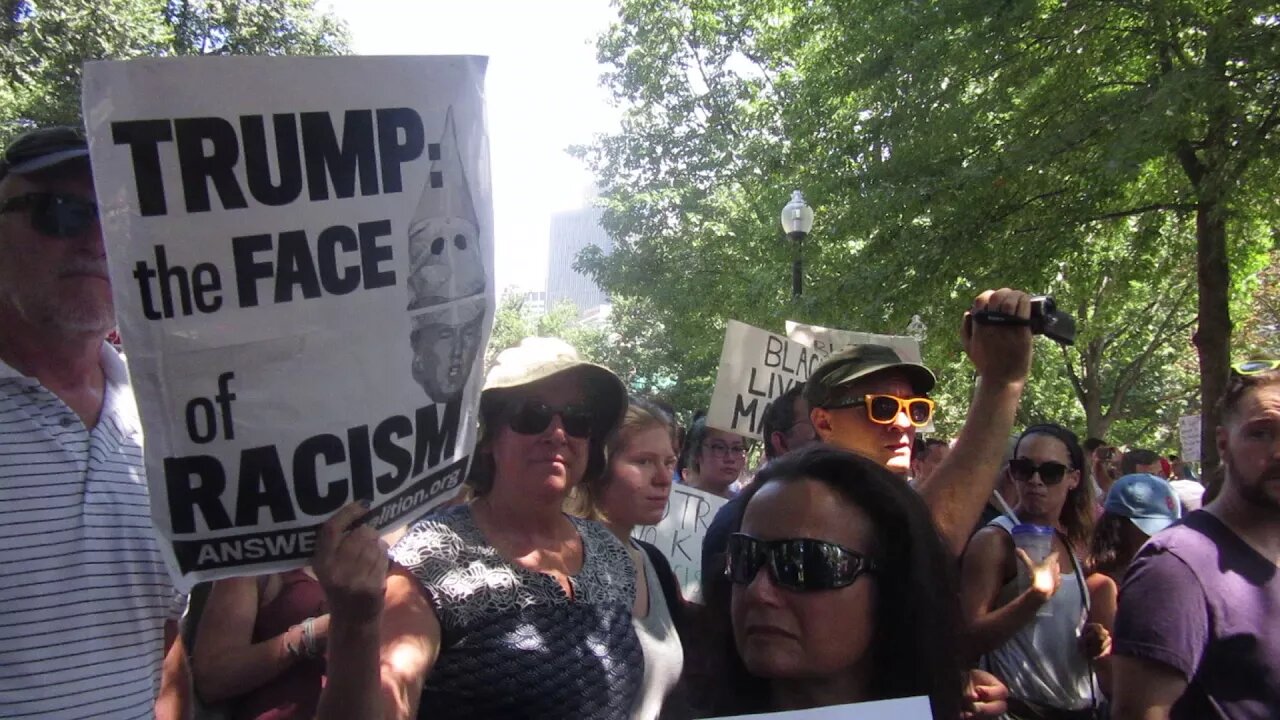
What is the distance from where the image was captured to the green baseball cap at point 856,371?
9.78 feet

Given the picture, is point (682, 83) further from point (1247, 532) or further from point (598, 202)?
point (1247, 532)

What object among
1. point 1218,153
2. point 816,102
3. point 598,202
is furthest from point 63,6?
point 1218,153

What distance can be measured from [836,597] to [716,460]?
13.2ft

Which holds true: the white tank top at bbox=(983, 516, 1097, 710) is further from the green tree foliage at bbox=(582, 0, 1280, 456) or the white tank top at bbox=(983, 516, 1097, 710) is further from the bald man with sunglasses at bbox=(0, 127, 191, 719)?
the green tree foliage at bbox=(582, 0, 1280, 456)

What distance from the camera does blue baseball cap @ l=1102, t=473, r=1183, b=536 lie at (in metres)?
4.43

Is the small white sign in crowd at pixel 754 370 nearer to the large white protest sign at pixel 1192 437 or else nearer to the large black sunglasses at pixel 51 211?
the large black sunglasses at pixel 51 211

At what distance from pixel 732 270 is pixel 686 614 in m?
18.1

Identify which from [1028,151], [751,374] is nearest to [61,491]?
[751,374]

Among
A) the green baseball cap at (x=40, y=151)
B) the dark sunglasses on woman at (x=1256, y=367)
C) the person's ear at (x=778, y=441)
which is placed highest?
the green baseball cap at (x=40, y=151)

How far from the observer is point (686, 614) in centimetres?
281

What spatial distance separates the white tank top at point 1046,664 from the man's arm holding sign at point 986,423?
969 mm

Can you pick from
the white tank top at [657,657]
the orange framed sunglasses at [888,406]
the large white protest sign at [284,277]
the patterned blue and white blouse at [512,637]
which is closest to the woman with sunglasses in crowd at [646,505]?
the white tank top at [657,657]

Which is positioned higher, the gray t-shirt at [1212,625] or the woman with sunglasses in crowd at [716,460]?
the gray t-shirt at [1212,625]

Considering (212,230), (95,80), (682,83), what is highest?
(682,83)
